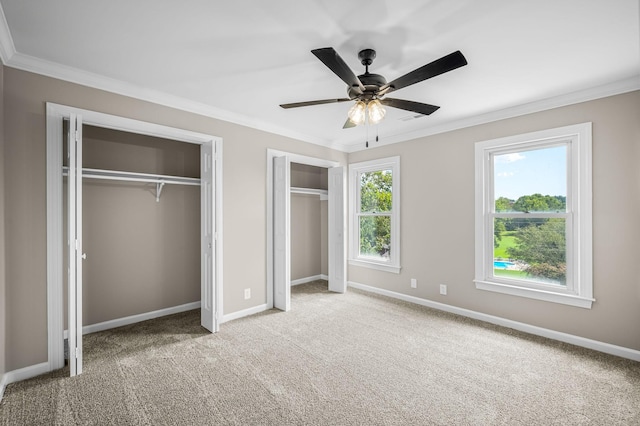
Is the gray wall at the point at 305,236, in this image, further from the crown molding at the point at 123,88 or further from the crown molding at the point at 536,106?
the crown molding at the point at 536,106

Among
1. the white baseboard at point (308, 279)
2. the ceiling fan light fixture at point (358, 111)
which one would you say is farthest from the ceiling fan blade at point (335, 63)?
the white baseboard at point (308, 279)

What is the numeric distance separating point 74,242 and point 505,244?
4408 millimetres

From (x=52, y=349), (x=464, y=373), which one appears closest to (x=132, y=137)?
(x=52, y=349)

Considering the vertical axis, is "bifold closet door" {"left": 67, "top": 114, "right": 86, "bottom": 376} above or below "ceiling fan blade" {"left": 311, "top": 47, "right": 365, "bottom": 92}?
below

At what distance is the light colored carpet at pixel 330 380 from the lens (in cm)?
200

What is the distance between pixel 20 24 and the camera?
1973mm

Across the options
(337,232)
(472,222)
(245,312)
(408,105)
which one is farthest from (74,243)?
(472,222)

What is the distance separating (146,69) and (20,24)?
2.55 ft

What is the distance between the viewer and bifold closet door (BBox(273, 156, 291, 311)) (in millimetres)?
4031

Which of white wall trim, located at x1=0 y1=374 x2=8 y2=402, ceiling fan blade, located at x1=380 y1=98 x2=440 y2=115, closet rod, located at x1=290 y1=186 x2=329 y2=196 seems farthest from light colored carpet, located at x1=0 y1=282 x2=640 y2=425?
closet rod, located at x1=290 y1=186 x2=329 y2=196

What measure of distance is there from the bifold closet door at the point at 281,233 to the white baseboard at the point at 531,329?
5.59 feet

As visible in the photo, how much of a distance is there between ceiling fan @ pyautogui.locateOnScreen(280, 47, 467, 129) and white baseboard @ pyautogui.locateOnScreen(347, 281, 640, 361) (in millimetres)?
2721

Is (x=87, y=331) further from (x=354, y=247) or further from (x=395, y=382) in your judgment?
(x=354, y=247)

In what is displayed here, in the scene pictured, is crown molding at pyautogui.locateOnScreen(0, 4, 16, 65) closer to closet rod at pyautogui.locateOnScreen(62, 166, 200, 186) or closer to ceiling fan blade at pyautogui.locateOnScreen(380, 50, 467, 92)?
closet rod at pyautogui.locateOnScreen(62, 166, 200, 186)
